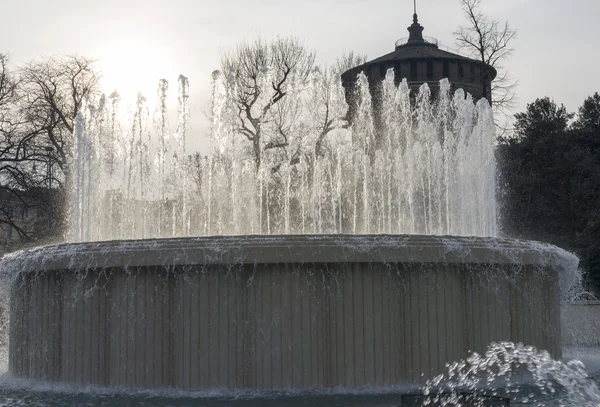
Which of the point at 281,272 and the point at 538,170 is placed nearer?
the point at 281,272

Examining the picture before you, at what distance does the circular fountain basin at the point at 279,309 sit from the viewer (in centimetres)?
852

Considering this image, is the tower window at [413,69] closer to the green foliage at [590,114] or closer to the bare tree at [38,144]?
the green foliage at [590,114]

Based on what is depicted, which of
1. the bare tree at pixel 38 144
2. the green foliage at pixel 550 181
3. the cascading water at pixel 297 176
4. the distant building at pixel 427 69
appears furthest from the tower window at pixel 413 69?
the bare tree at pixel 38 144

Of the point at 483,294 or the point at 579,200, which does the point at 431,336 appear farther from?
the point at 579,200

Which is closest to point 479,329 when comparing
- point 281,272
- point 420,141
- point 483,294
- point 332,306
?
point 483,294

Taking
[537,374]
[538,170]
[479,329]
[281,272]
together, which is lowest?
[537,374]

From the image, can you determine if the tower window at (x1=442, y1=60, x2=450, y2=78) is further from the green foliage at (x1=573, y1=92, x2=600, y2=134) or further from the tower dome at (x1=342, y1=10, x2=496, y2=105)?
the green foliage at (x1=573, y1=92, x2=600, y2=134)

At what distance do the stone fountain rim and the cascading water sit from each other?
6.58 meters

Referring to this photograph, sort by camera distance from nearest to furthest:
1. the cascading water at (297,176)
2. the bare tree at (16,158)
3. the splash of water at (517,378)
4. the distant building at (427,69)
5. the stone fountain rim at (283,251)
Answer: the splash of water at (517,378) < the stone fountain rim at (283,251) < the cascading water at (297,176) < the bare tree at (16,158) < the distant building at (427,69)

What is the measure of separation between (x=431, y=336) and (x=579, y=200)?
85.7 feet

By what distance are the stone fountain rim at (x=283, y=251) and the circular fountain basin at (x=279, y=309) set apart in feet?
0.04

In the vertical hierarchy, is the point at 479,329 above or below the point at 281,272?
below

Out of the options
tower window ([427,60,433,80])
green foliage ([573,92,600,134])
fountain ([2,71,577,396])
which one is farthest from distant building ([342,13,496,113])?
fountain ([2,71,577,396])

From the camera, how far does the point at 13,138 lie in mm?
28375
